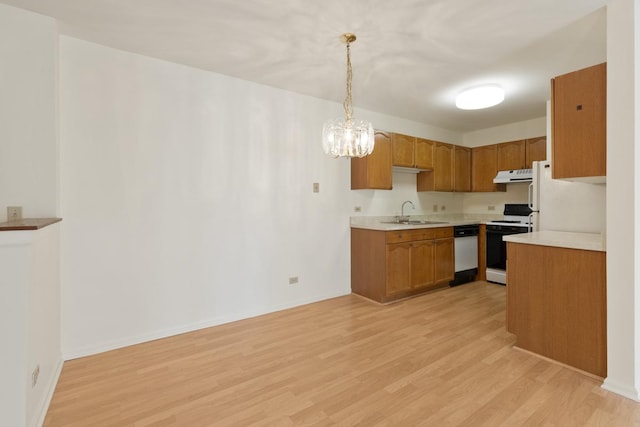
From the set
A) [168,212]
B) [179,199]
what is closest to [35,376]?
[168,212]

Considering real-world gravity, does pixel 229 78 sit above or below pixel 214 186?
above

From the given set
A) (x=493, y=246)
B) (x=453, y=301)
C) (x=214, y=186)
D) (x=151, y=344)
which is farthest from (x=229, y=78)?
(x=493, y=246)

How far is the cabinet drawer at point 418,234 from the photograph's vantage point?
3.68 meters

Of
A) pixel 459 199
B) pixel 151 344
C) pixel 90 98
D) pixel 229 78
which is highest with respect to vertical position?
pixel 229 78

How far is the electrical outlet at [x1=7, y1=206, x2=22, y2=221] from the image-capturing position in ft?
6.72

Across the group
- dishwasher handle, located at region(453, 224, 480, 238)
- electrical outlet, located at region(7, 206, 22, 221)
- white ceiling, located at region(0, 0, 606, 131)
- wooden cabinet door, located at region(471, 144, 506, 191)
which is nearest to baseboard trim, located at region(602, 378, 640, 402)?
white ceiling, located at region(0, 0, 606, 131)

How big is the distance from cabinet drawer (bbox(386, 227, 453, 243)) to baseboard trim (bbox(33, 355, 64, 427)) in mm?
3165

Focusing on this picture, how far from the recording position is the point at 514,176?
4523 mm

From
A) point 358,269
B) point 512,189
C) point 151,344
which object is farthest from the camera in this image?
point 512,189

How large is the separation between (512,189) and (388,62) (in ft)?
11.5

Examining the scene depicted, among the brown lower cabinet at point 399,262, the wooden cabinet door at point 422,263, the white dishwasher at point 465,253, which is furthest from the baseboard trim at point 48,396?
the white dishwasher at point 465,253

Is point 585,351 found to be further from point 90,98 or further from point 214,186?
point 90,98

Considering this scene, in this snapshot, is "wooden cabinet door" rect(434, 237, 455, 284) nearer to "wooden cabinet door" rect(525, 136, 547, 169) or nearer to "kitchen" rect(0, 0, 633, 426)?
"kitchen" rect(0, 0, 633, 426)

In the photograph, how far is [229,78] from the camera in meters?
3.12
